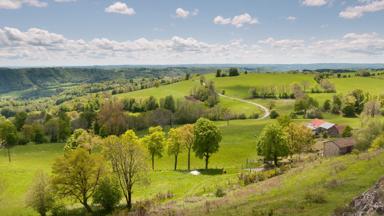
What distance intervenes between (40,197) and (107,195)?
8.77m

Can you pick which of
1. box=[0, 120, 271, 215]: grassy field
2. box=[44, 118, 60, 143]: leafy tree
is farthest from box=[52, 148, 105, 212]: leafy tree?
box=[44, 118, 60, 143]: leafy tree

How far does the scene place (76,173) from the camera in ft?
155

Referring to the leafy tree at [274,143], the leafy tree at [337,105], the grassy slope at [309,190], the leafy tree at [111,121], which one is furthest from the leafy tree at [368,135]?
the leafy tree at [337,105]

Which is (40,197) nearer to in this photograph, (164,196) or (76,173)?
(76,173)

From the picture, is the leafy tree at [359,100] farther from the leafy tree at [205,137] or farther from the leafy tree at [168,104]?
the leafy tree at [205,137]

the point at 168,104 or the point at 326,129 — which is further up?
the point at 168,104

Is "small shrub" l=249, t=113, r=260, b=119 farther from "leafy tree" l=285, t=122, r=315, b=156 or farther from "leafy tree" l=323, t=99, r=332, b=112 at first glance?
"leafy tree" l=285, t=122, r=315, b=156

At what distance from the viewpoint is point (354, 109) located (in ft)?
536

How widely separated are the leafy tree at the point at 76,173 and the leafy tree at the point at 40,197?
1.14 metres

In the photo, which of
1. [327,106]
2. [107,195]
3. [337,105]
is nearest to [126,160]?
[107,195]

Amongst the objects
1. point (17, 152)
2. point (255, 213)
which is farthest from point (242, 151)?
point (255, 213)

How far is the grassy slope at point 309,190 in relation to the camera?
23148mm

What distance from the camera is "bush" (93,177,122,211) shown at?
1817 inches

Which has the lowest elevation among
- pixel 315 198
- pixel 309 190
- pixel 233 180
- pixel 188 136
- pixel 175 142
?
pixel 175 142
